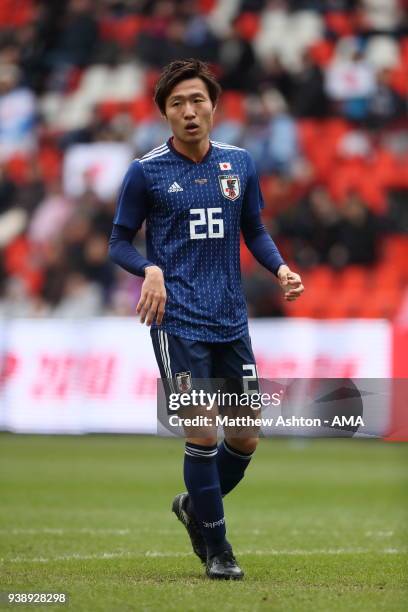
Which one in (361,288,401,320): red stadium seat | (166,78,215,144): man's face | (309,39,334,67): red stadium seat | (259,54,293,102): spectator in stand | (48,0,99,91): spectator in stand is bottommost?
(361,288,401,320): red stadium seat

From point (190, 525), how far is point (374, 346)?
7677mm

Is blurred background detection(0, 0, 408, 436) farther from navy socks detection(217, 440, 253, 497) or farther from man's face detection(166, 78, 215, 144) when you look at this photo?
man's face detection(166, 78, 215, 144)

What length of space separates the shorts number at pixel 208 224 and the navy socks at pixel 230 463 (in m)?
1.02

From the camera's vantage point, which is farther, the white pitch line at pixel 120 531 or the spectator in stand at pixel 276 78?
the spectator in stand at pixel 276 78

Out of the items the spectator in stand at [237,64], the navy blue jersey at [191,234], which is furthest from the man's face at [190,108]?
the spectator in stand at [237,64]

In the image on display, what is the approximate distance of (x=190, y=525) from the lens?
592 centimetres

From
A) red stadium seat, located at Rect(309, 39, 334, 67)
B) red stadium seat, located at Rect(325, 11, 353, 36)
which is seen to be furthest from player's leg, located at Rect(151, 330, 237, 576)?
red stadium seat, located at Rect(325, 11, 353, 36)

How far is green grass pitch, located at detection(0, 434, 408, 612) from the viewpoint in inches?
207

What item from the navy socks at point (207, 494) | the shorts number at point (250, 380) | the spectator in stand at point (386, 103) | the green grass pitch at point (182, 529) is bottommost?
the green grass pitch at point (182, 529)

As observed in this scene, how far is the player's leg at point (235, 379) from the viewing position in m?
5.81

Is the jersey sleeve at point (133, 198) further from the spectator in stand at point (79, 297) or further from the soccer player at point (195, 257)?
the spectator in stand at point (79, 297)

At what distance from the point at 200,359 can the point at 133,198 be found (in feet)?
2.65

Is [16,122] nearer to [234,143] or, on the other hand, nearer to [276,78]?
[276,78]

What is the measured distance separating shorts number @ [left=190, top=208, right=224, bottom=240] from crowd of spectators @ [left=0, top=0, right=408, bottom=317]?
9095 millimetres
